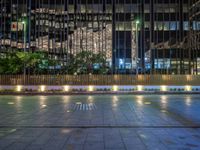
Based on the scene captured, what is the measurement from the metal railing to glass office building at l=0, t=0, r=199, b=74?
18.6 meters

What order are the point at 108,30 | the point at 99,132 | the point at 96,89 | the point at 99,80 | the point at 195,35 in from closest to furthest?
the point at 99,132
the point at 96,89
the point at 99,80
the point at 195,35
the point at 108,30

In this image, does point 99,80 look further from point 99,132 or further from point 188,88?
point 99,132

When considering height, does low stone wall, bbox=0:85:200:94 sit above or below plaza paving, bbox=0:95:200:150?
above

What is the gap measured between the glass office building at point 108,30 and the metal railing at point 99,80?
18.6 meters

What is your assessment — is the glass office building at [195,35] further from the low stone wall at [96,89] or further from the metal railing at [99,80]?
the low stone wall at [96,89]

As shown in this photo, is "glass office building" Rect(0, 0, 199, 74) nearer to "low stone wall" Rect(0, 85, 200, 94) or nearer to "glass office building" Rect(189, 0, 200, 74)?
"glass office building" Rect(189, 0, 200, 74)

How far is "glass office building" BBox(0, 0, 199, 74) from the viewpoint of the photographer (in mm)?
59750

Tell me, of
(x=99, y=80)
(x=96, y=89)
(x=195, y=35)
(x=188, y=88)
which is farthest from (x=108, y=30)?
(x=188, y=88)

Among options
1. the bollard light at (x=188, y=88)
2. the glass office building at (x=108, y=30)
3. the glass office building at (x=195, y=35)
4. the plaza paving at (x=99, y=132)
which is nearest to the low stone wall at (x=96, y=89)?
the bollard light at (x=188, y=88)

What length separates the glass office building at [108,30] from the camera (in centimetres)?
5975

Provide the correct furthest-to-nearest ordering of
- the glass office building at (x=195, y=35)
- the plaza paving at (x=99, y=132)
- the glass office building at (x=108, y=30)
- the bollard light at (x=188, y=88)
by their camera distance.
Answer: the glass office building at (x=108, y=30) → the glass office building at (x=195, y=35) → the bollard light at (x=188, y=88) → the plaza paving at (x=99, y=132)

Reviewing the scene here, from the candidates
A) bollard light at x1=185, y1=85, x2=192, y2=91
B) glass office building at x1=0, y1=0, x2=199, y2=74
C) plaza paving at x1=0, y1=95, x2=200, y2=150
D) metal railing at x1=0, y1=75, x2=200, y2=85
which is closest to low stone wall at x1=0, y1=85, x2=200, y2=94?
bollard light at x1=185, y1=85, x2=192, y2=91

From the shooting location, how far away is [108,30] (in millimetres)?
60750

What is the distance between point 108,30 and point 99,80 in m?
21.8
